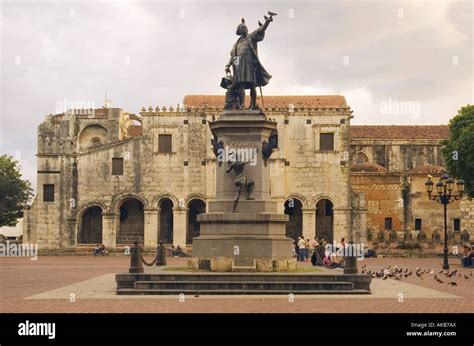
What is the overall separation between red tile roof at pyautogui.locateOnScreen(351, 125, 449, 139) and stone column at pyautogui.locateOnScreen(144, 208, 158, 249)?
21.3 metres

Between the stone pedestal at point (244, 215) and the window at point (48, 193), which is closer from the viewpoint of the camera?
the stone pedestal at point (244, 215)

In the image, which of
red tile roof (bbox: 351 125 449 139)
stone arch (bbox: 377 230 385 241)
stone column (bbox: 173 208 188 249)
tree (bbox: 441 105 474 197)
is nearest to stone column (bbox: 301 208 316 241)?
stone arch (bbox: 377 230 385 241)

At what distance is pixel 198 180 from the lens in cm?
4934

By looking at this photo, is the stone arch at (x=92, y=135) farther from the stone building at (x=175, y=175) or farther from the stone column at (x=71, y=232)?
the stone column at (x=71, y=232)

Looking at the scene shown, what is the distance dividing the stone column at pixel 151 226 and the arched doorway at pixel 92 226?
3.88 m

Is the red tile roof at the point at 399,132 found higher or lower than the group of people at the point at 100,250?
higher

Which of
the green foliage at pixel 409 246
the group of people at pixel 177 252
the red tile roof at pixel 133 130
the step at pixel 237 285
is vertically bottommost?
the group of people at pixel 177 252

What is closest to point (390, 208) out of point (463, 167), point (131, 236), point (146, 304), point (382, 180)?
point (382, 180)

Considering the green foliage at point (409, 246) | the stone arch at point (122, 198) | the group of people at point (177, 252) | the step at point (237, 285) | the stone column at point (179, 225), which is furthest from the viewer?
the stone arch at point (122, 198)

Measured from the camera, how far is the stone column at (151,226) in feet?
161

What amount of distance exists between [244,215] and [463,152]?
A: 74.6 feet

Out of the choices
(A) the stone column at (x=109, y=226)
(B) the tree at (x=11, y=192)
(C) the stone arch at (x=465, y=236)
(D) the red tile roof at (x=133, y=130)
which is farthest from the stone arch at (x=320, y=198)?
(B) the tree at (x=11, y=192)

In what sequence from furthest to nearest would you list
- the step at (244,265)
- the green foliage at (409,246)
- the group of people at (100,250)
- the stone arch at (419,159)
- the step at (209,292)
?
the stone arch at (419,159) < the group of people at (100,250) < the green foliage at (409,246) < the step at (244,265) < the step at (209,292)

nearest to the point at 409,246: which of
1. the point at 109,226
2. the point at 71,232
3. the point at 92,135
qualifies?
the point at 109,226
